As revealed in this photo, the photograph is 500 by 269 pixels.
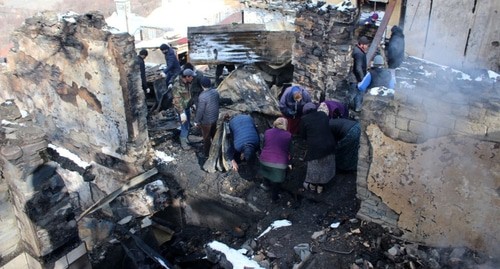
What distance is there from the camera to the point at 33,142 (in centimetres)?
434

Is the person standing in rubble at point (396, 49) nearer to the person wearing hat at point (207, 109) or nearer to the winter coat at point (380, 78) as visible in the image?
the winter coat at point (380, 78)

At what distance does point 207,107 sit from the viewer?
6.66m

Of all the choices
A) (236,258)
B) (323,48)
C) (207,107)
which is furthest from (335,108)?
(236,258)

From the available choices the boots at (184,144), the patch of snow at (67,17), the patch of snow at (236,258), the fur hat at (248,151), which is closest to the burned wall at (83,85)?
the patch of snow at (67,17)

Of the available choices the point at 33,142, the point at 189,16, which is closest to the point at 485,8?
the point at 33,142

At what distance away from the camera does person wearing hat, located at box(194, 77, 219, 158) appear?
21.7 ft

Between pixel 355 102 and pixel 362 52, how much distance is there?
90cm

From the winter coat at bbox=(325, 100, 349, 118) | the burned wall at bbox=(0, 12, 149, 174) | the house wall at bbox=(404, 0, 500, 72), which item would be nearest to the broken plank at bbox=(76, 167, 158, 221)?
the burned wall at bbox=(0, 12, 149, 174)

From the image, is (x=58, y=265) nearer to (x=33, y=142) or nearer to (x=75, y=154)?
(x=33, y=142)

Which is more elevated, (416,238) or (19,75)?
(19,75)

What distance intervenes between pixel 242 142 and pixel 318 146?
139 cm

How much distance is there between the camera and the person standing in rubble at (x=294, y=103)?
22.3ft

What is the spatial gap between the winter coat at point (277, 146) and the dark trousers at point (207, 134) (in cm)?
147

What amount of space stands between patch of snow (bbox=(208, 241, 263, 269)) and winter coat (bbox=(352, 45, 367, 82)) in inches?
162
